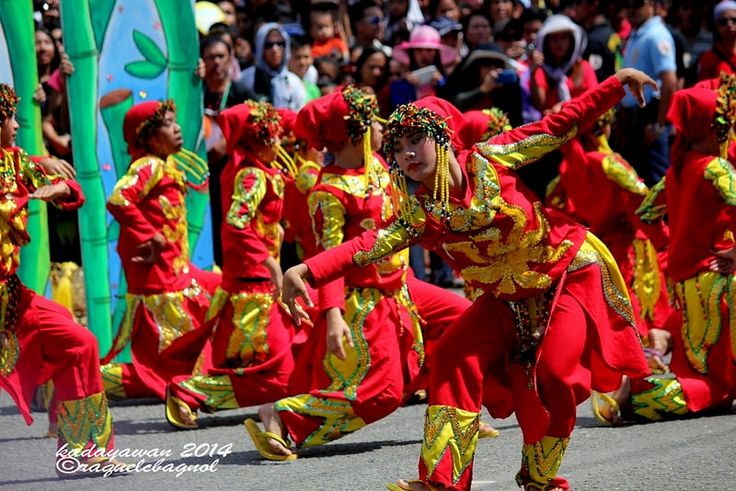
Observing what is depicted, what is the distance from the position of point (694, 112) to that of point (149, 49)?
12.9ft

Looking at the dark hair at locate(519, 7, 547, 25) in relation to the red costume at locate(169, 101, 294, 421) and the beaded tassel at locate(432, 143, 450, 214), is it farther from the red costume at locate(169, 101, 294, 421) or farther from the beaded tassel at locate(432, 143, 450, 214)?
the beaded tassel at locate(432, 143, 450, 214)

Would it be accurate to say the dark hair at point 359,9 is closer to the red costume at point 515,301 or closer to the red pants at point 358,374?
the red pants at point 358,374

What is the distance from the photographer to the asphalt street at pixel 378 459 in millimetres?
5695

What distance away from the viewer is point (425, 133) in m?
4.91

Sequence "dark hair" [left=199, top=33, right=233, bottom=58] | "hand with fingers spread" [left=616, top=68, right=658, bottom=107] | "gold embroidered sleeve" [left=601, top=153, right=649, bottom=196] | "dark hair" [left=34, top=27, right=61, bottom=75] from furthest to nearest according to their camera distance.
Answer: "dark hair" [left=34, top=27, right=61, bottom=75], "dark hair" [left=199, top=33, right=233, bottom=58], "gold embroidered sleeve" [left=601, top=153, right=649, bottom=196], "hand with fingers spread" [left=616, top=68, right=658, bottom=107]

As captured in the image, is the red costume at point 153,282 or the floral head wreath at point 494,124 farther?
the floral head wreath at point 494,124

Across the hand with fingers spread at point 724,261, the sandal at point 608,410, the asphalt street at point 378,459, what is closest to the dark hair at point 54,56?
the asphalt street at point 378,459

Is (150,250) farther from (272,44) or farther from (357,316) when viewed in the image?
(272,44)

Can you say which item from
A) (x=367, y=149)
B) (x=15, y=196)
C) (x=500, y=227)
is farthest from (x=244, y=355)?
(x=500, y=227)

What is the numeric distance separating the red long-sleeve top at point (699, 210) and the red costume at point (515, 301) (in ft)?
5.61

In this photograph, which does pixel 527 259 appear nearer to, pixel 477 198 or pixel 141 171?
pixel 477 198

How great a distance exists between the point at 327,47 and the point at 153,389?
5415 mm

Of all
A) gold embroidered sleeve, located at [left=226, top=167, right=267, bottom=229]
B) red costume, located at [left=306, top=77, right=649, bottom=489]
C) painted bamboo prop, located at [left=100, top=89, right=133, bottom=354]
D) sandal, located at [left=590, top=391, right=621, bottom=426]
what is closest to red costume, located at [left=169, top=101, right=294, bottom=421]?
gold embroidered sleeve, located at [left=226, top=167, right=267, bottom=229]

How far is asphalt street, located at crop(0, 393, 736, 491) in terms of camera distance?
5695 mm
